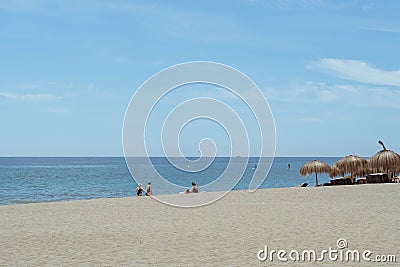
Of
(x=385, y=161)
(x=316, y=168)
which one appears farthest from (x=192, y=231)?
(x=316, y=168)

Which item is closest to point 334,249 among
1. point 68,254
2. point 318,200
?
point 68,254

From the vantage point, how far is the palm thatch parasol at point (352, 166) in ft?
78.3

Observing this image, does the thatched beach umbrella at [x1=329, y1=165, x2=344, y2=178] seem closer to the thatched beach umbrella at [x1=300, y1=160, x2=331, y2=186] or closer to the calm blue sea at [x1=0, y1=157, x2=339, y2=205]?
the thatched beach umbrella at [x1=300, y1=160, x2=331, y2=186]

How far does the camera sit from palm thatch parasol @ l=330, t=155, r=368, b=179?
2388 centimetres

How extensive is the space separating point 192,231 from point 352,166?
1643 cm

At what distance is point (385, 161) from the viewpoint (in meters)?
22.2
